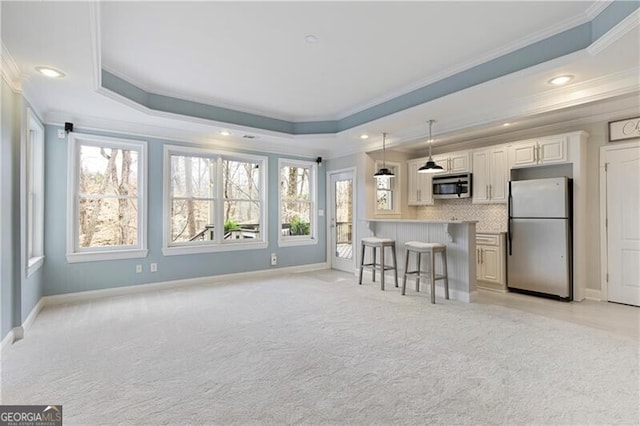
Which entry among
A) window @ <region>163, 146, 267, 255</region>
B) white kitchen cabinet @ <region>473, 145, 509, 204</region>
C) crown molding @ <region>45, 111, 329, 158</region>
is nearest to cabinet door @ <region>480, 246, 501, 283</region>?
white kitchen cabinet @ <region>473, 145, 509, 204</region>

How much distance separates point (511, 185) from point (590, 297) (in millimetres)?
1768

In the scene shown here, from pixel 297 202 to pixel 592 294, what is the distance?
4.76 metres

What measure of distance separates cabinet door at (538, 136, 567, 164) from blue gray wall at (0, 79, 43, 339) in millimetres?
5959

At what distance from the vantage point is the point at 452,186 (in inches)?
220

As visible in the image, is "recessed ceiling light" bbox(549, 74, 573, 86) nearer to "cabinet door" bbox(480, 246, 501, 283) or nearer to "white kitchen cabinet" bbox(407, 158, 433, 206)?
"cabinet door" bbox(480, 246, 501, 283)

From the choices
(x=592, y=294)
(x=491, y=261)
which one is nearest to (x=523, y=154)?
(x=491, y=261)

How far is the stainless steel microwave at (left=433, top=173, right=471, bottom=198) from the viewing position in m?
5.48

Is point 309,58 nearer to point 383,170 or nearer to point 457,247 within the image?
point 383,170

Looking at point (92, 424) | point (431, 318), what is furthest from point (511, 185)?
point (92, 424)

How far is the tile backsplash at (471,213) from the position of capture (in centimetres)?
541

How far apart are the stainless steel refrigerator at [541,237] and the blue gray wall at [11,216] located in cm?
576

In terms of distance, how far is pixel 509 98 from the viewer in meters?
3.75

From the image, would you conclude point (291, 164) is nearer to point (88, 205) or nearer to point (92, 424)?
point (88, 205)

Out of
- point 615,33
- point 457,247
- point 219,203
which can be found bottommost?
point 457,247
